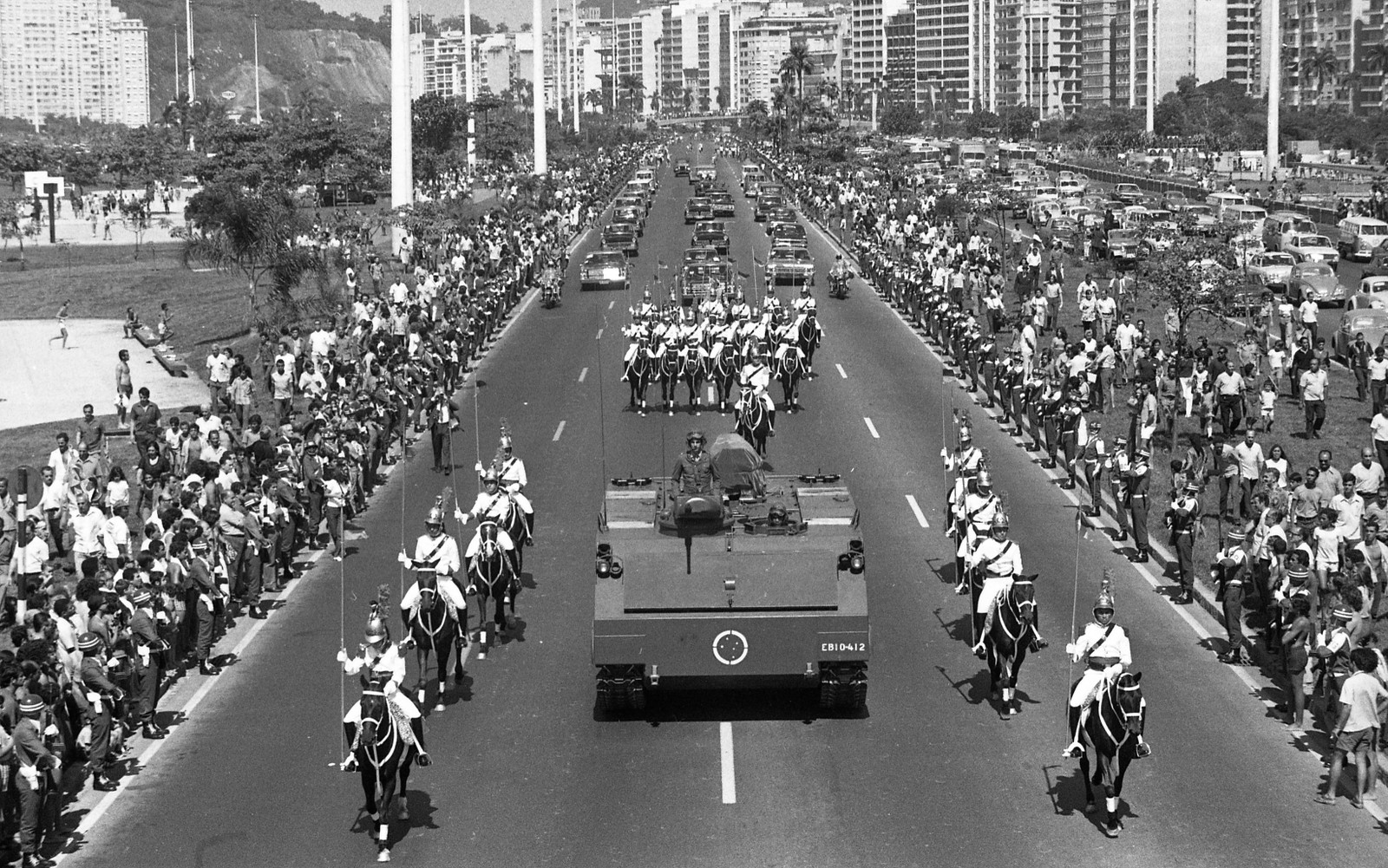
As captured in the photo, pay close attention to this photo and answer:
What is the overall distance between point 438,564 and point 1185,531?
10082 mm

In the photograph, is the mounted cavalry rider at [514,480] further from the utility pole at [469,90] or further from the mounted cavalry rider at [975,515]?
the utility pole at [469,90]

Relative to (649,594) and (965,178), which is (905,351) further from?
(965,178)

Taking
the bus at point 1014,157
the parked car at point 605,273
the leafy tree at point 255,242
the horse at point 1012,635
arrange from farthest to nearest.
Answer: the bus at point 1014,157 → the parked car at point 605,273 → the leafy tree at point 255,242 → the horse at point 1012,635

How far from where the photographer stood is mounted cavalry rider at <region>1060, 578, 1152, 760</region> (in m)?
16.6

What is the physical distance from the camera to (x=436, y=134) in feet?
439

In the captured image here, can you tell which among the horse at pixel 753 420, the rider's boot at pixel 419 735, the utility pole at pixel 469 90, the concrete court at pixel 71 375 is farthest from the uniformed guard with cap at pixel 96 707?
the utility pole at pixel 469 90

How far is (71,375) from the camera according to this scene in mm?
52188

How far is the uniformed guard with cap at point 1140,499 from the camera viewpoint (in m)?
26.7

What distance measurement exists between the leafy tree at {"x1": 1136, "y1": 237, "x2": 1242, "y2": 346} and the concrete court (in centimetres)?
2295

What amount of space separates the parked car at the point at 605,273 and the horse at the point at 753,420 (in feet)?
103

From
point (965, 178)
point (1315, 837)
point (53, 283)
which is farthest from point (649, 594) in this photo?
point (965, 178)

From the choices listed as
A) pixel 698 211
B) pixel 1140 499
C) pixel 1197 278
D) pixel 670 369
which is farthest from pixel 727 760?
pixel 698 211

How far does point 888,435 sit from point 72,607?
20483 mm

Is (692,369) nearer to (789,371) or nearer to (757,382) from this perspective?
(789,371)
